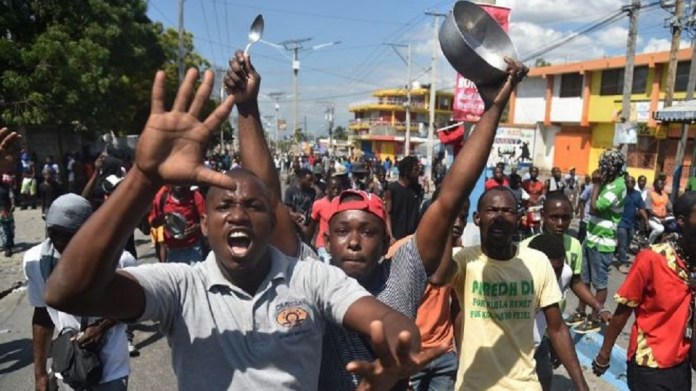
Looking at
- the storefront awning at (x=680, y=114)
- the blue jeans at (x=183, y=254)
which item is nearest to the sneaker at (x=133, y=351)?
the blue jeans at (x=183, y=254)

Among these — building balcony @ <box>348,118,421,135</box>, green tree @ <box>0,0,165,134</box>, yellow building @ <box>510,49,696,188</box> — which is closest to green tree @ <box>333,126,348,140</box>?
building balcony @ <box>348,118,421,135</box>

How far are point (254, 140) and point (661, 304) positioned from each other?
231 cm

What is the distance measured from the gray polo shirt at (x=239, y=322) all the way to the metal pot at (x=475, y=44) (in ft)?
3.54

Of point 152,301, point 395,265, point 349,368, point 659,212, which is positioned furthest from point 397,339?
point 659,212

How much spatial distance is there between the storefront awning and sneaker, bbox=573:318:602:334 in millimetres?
6289

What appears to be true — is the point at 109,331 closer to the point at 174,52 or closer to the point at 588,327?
the point at 588,327

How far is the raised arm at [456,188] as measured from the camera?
209 cm

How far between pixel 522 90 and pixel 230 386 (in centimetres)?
3649

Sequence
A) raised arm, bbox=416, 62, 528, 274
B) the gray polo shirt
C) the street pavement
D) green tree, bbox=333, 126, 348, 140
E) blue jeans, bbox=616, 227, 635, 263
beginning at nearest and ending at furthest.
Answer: the gray polo shirt
raised arm, bbox=416, 62, 528, 274
the street pavement
blue jeans, bbox=616, 227, 635, 263
green tree, bbox=333, 126, 348, 140

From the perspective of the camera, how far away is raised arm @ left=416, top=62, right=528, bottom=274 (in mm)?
2094

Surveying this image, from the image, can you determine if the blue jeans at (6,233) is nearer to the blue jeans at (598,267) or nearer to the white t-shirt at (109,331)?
the white t-shirt at (109,331)

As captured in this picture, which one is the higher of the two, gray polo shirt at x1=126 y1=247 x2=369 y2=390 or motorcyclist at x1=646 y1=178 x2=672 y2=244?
gray polo shirt at x1=126 y1=247 x2=369 y2=390

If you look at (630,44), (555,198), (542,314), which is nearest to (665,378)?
(542,314)

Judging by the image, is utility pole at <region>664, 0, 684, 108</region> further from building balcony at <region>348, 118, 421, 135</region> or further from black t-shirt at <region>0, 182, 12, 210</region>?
building balcony at <region>348, 118, 421, 135</region>
